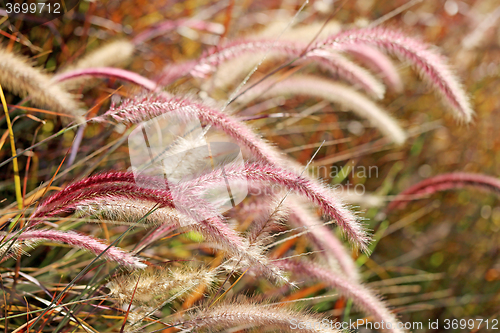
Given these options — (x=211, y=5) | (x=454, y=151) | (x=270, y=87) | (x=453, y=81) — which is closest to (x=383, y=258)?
(x=454, y=151)

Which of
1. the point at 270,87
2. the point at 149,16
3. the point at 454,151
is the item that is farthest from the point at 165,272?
the point at 454,151

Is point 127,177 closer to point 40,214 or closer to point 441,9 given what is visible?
point 40,214

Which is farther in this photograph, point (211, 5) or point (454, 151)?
point (454, 151)

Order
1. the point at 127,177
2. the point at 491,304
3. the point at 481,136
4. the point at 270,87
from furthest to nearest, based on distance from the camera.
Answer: the point at 481,136
the point at 491,304
the point at 270,87
the point at 127,177

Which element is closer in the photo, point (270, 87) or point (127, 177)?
point (127, 177)

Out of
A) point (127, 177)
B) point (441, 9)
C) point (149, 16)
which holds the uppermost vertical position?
point (441, 9)

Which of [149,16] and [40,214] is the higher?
[149,16]

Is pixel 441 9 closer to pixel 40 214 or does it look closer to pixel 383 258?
pixel 383 258

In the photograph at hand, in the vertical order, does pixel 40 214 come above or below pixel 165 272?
above

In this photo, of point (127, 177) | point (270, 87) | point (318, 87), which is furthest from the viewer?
point (318, 87)
